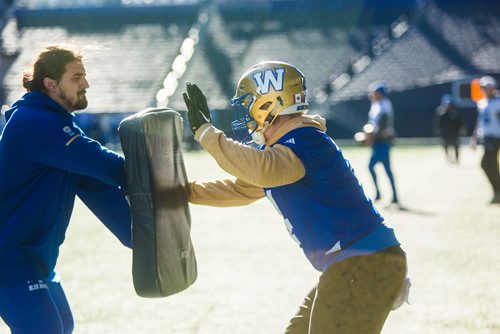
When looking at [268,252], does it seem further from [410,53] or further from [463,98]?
[410,53]

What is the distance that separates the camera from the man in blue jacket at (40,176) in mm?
3771

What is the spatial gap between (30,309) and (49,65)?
1.12 meters

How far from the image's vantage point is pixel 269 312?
6562 mm

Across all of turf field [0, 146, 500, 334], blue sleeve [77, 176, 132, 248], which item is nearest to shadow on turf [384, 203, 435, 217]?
turf field [0, 146, 500, 334]

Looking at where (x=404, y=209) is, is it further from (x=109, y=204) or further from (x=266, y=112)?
(x=266, y=112)

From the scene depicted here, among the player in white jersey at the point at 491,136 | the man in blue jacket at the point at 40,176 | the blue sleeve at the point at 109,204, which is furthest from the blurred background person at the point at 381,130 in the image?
the man in blue jacket at the point at 40,176

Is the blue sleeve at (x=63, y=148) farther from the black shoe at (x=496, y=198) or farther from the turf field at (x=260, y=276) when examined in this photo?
the black shoe at (x=496, y=198)

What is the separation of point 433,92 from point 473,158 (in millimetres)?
11093

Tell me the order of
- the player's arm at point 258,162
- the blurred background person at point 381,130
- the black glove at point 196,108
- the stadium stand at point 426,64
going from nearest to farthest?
the player's arm at point 258,162 < the black glove at point 196,108 < the blurred background person at point 381,130 < the stadium stand at point 426,64

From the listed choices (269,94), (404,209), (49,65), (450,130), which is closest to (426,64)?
(450,130)

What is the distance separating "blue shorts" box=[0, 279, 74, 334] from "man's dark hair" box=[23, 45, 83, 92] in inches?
36.0

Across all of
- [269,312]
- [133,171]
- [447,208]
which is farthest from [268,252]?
[133,171]

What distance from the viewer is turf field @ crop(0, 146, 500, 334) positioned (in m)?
6.25

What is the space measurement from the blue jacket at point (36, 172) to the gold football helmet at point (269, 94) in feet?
2.14
